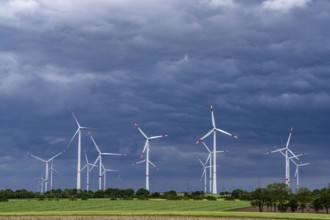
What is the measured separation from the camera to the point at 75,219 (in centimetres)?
10231

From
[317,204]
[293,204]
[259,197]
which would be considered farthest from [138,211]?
[317,204]

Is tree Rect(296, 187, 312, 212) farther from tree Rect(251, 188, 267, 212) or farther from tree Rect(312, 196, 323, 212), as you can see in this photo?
tree Rect(251, 188, 267, 212)

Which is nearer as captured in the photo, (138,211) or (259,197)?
(138,211)

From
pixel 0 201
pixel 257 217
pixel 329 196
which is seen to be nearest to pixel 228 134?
pixel 329 196

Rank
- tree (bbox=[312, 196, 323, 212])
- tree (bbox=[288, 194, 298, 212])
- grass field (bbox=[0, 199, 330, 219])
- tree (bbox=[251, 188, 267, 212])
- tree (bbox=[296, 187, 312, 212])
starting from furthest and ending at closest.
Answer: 1. tree (bbox=[251, 188, 267, 212])
2. tree (bbox=[296, 187, 312, 212])
3. tree (bbox=[288, 194, 298, 212])
4. tree (bbox=[312, 196, 323, 212])
5. grass field (bbox=[0, 199, 330, 219])

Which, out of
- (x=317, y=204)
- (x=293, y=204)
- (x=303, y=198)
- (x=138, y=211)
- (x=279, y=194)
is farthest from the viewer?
(x=279, y=194)

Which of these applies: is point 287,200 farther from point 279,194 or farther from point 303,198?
point 303,198

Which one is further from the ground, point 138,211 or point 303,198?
point 303,198

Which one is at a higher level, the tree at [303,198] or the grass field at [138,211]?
the tree at [303,198]

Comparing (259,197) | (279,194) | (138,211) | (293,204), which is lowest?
(138,211)

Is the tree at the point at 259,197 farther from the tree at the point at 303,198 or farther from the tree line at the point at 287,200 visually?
the tree at the point at 303,198

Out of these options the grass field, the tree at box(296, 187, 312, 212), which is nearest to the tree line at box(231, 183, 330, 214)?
the tree at box(296, 187, 312, 212)

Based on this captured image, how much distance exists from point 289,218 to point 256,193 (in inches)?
2138

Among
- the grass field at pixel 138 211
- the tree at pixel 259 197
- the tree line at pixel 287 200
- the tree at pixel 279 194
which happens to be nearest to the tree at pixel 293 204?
the tree line at pixel 287 200
